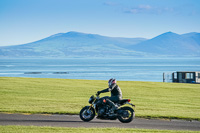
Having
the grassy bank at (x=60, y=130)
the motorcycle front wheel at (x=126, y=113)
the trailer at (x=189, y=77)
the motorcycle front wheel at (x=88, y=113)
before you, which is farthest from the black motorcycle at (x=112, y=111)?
the trailer at (x=189, y=77)

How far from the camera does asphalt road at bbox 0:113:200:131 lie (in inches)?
531

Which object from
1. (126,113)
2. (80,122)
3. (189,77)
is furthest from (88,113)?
(189,77)

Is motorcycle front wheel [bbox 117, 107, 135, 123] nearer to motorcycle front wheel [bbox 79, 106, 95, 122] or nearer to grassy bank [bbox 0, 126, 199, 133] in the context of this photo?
motorcycle front wheel [bbox 79, 106, 95, 122]

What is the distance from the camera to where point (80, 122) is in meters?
14.3

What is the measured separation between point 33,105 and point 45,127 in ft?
24.2

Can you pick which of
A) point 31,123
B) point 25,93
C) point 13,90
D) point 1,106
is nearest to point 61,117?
point 31,123

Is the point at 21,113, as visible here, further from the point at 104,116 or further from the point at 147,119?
the point at 147,119

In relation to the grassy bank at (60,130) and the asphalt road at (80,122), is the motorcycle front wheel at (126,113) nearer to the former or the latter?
the asphalt road at (80,122)

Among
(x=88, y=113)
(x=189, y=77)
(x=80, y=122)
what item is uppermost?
(x=189, y=77)

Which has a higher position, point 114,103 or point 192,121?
point 114,103

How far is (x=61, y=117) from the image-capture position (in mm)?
15609

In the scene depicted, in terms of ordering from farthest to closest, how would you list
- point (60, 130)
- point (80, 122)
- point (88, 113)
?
1. point (88, 113)
2. point (80, 122)
3. point (60, 130)

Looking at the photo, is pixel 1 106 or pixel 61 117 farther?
pixel 1 106

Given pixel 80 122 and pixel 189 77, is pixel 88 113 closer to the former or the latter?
pixel 80 122
